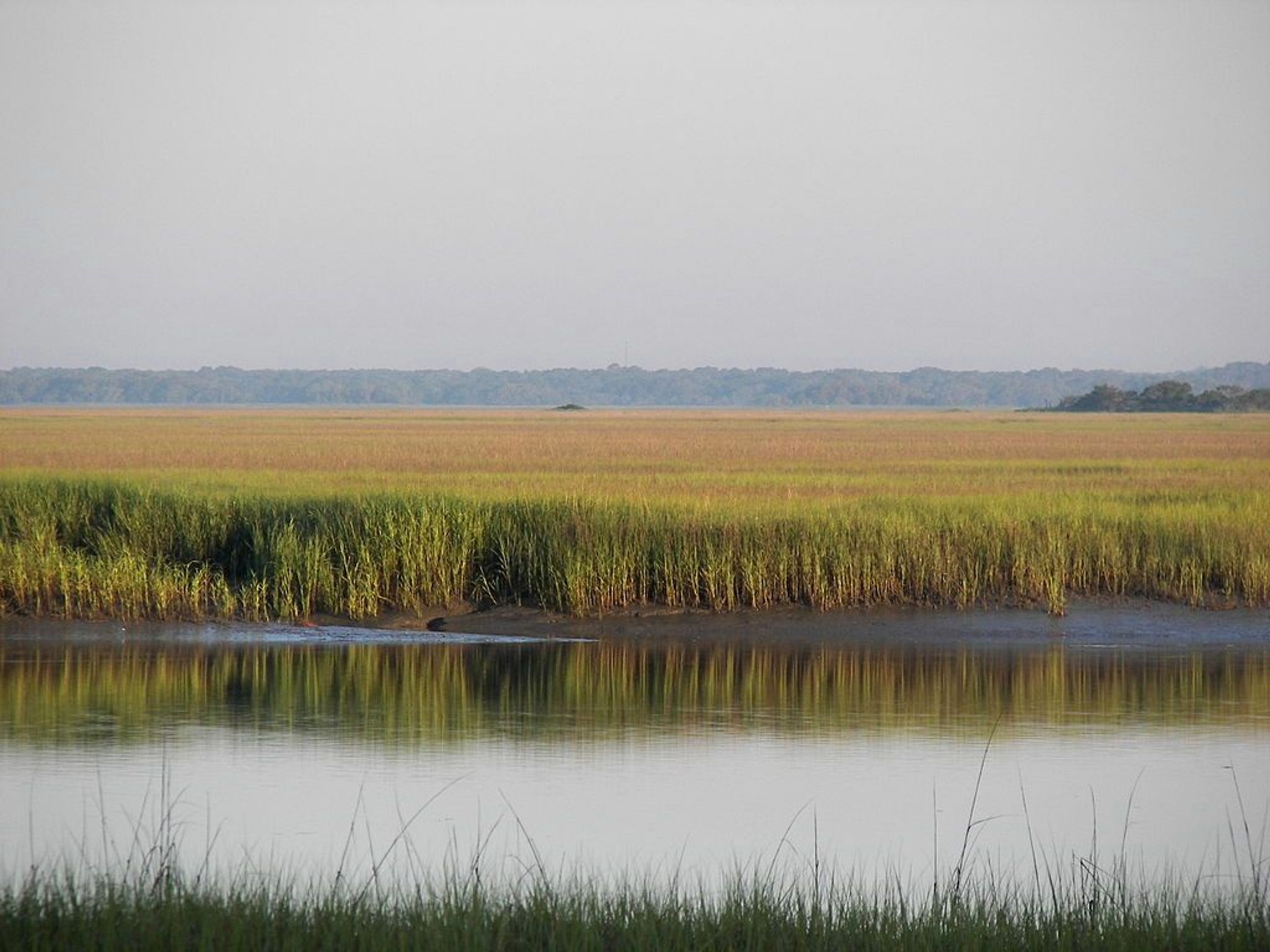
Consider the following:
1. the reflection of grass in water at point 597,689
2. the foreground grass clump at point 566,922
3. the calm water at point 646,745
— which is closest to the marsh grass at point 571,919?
the foreground grass clump at point 566,922

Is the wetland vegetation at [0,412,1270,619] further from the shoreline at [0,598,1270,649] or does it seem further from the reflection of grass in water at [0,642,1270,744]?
the reflection of grass in water at [0,642,1270,744]

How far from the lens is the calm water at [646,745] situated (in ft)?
28.4

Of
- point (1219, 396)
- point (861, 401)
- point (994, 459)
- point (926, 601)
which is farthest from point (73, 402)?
point (926, 601)

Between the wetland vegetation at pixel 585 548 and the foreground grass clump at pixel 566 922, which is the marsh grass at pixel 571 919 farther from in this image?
the wetland vegetation at pixel 585 548

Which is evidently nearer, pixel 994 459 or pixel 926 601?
pixel 926 601

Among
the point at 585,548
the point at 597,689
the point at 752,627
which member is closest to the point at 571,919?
the point at 597,689

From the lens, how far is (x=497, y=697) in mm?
13078

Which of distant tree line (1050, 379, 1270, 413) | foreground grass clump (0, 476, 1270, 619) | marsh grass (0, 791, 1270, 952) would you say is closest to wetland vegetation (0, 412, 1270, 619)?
foreground grass clump (0, 476, 1270, 619)

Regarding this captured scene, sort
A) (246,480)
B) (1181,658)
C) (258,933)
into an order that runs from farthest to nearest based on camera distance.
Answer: (246,480), (1181,658), (258,933)

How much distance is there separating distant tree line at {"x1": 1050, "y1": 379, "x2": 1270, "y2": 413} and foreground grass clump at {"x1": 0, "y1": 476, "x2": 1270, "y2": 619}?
99.4 m

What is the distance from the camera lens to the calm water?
866 cm

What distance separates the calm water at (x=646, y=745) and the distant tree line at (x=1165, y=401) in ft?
337

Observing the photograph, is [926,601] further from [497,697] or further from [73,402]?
[73,402]

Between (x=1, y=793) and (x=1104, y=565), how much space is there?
12.3 meters
